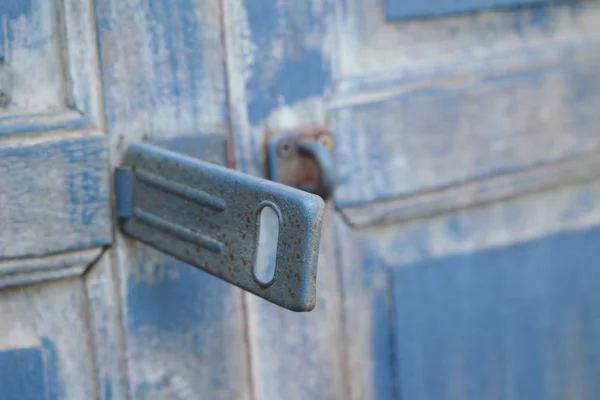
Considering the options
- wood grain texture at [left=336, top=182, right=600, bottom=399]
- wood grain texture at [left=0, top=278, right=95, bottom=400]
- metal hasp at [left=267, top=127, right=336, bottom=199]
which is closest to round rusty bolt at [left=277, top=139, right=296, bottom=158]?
metal hasp at [left=267, top=127, right=336, bottom=199]

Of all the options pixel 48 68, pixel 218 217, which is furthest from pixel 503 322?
pixel 48 68

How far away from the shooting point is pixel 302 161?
0.78m

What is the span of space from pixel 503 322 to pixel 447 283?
11 cm

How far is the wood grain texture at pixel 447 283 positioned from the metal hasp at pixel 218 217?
0.22 m

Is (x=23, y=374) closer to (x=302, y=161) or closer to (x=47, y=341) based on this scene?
(x=47, y=341)

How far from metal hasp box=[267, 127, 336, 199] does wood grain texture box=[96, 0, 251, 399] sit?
58mm

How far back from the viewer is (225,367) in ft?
2.55

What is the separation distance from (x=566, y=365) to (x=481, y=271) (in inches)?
8.0

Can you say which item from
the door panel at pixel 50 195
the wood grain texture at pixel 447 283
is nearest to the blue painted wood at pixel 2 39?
the door panel at pixel 50 195

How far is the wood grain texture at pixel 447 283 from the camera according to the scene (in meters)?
0.86

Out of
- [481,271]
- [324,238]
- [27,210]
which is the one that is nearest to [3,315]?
[27,210]

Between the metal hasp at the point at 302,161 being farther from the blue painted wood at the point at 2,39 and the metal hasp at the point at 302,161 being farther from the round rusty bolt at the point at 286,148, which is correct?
the blue painted wood at the point at 2,39

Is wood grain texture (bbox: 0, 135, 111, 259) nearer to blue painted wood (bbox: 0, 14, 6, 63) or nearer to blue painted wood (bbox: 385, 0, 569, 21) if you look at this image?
blue painted wood (bbox: 0, 14, 6, 63)

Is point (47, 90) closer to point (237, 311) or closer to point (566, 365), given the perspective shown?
point (237, 311)
